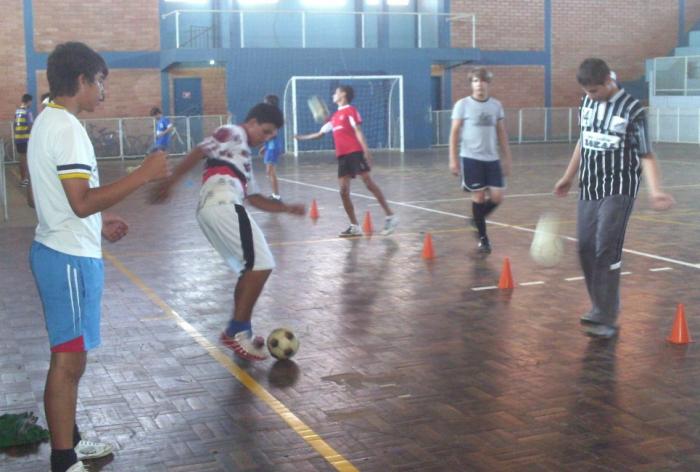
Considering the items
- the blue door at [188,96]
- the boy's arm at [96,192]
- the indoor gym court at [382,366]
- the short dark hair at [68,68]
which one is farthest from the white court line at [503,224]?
the blue door at [188,96]

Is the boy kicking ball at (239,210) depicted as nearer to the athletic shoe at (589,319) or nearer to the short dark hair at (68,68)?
the short dark hair at (68,68)

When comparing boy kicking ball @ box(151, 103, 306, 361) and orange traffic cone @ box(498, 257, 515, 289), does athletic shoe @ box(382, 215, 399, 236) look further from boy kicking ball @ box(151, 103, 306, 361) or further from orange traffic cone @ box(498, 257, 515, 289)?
boy kicking ball @ box(151, 103, 306, 361)

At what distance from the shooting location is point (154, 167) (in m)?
4.14

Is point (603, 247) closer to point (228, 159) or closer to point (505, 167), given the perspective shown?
point (228, 159)

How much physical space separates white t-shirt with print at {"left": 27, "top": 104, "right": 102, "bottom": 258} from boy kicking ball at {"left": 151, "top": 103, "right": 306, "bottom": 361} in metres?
2.21

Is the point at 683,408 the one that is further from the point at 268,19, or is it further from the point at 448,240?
the point at 268,19

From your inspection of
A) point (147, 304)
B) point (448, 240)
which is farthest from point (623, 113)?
point (448, 240)

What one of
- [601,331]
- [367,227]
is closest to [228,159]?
[601,331]

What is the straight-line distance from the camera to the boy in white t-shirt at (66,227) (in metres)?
4.12

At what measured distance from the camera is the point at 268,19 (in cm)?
3381

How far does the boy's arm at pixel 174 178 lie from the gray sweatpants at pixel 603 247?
117 inches

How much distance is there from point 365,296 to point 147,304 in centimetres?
199

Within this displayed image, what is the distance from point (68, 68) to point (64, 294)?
100cm

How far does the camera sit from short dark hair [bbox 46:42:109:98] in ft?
13.9
